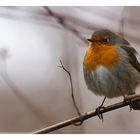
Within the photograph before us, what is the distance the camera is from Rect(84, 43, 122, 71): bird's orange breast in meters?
2.65

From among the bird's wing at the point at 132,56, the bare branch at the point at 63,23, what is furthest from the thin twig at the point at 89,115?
the bare branch at the point at 63,23

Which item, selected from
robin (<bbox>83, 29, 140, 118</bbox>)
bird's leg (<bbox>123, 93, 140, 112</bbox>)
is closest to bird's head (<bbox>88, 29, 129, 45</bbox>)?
robin (<bbox>83, 29, 140, 118</bbox>)

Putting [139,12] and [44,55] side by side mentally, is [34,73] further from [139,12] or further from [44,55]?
[139,12]

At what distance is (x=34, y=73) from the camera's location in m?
2.74

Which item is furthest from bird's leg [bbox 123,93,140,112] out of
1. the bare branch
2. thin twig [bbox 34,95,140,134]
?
the bare branch

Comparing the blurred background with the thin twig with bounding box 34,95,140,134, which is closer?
the thin twig with bounding box 34,95,140,134

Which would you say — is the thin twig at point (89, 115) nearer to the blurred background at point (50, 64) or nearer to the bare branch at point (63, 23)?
the blurred background at point (50, 64)

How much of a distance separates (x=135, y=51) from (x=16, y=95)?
474mm

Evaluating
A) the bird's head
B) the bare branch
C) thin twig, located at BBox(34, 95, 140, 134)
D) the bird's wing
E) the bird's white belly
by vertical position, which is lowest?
thin twig, located at BBox(34, 95, 140, 134)

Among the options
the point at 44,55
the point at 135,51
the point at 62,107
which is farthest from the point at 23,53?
the point at 135,51

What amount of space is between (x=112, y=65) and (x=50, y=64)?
0.24 metres

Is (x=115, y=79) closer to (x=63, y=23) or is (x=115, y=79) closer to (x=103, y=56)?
(x=103, y=56)

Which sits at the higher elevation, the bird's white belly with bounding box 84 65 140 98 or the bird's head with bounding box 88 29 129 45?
the bird's head with bounding box 88 29 129 45

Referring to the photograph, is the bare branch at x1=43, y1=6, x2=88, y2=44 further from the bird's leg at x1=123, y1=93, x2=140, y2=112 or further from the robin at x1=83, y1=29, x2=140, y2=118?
the bird's leg at x1=123, y1=93, x2=140, y2=112
